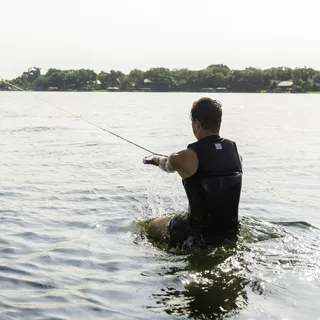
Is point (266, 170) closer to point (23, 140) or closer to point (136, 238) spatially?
point (136, 238)

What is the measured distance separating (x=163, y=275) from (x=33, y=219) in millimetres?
3620

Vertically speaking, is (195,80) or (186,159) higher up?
(195,80)

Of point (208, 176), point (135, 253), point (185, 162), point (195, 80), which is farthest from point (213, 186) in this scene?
point (195, 80)

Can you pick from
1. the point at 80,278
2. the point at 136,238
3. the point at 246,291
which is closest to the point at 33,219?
the point at 136,238

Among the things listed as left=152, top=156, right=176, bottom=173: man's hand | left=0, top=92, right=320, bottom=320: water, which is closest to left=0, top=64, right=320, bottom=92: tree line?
left=0, top=92, right=320, bottom=320: water

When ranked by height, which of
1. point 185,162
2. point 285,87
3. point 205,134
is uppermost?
point 285,87

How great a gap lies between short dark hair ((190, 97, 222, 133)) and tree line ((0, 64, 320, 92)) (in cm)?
16014

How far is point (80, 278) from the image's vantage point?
6.16m

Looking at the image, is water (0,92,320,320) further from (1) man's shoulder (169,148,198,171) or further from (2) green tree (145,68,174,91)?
(2) green tree (145,68,174,91)

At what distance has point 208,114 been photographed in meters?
6.48

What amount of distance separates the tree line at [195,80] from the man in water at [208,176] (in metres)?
160

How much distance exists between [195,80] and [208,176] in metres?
176

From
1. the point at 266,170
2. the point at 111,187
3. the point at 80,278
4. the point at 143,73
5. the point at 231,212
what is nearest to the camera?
the point at 80,278

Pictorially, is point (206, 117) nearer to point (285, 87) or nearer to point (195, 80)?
point (285, 87)
